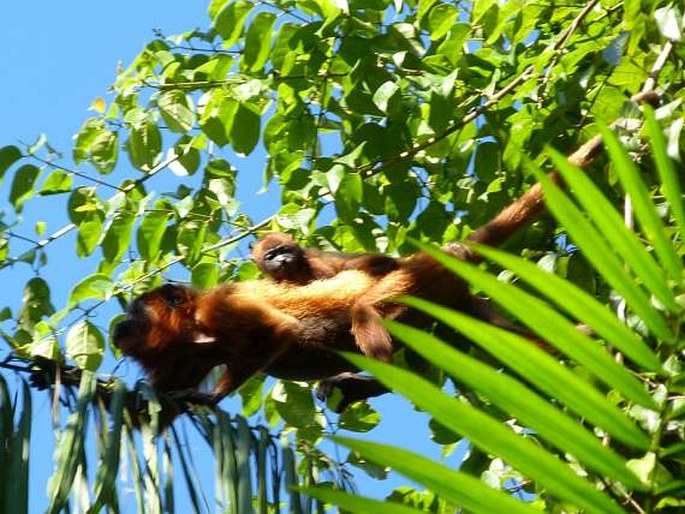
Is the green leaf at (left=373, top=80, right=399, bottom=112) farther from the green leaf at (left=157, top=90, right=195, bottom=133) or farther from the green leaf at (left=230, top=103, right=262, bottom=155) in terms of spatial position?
the green leaf at (left=157, top=90, right=195, bottom=133)

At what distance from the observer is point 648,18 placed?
481 centimetres

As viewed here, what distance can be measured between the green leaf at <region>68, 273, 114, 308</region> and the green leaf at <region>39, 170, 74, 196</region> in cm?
45

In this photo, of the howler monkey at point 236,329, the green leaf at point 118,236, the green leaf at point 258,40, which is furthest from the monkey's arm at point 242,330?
the green leaf at point 258,40

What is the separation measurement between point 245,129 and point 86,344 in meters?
1.16

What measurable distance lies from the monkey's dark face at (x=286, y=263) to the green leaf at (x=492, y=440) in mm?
5536

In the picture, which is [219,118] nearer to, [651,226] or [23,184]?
[23,184]

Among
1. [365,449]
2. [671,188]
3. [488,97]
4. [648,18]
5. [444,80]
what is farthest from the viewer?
[488,97]

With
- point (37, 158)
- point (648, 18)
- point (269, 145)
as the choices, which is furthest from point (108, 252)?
point (648, 18)

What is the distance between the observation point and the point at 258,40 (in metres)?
5.71

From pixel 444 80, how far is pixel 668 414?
3.90 m

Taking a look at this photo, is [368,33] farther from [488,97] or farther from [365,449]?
[365,449]

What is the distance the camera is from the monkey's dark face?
6930 mm

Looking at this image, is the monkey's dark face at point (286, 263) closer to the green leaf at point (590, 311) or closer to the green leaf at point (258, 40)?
the green leaf at point (258, 40)

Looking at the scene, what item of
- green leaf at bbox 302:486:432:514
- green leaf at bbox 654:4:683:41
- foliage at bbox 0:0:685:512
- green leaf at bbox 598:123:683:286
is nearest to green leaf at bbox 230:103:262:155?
foliage at bbox 0:0:685:512
